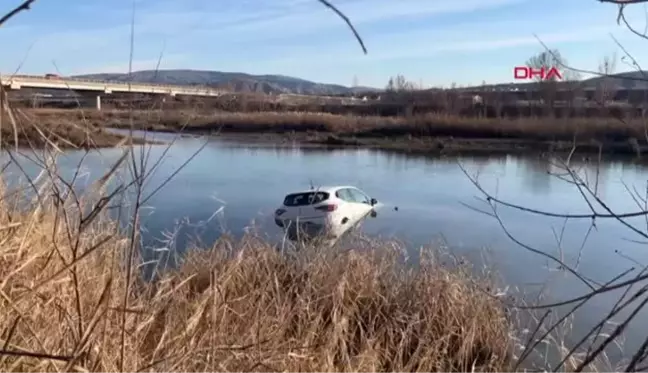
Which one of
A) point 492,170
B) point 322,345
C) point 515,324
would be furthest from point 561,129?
point 322,345

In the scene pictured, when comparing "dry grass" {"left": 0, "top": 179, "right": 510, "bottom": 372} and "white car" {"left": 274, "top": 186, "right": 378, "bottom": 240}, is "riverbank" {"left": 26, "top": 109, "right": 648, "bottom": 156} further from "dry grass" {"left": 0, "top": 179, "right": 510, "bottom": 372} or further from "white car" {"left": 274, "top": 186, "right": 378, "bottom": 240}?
"dry grass" {"left": 0, "top": 179, "right": 510, "bottom": 372}

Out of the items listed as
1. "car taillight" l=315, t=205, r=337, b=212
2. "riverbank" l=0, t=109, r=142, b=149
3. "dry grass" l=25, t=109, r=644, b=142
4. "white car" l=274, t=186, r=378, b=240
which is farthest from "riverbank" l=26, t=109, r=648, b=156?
"riverbank" l=0, t=109, r=142, b=149

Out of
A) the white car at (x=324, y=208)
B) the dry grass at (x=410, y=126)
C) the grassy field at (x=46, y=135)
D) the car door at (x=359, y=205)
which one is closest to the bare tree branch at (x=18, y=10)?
the grassy field at (x=46, y=135)

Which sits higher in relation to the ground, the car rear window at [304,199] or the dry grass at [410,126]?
the dry grass at [410,126]

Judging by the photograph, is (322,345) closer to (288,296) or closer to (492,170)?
(288,296)

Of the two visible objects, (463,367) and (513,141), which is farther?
(513,141)

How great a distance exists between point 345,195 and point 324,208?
3.82ft

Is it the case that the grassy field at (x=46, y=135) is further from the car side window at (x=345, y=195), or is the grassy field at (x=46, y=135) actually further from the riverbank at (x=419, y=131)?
the riverbank at (x=419, y=131)

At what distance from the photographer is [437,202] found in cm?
1573

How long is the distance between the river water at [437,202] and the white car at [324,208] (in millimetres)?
293

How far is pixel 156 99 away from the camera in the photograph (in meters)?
2.35

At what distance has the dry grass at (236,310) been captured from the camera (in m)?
1.68

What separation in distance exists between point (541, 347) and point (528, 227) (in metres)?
7.01

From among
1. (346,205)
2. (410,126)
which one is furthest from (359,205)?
(410,126)
